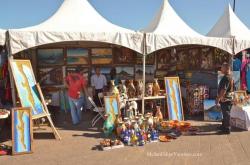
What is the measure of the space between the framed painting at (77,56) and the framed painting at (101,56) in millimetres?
240

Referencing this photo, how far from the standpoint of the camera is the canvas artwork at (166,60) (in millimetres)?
10969

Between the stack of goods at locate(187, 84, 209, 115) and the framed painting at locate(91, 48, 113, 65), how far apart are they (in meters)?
2.99

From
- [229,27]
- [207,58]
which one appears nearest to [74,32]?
[207,58]

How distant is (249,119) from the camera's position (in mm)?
7176

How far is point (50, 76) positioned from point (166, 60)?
4.18m

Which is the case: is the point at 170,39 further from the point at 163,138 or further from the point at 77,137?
the point at 77,137

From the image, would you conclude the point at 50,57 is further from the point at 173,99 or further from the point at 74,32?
the point at 173,99

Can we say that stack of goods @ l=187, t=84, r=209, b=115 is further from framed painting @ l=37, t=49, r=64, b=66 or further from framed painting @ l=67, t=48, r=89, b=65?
framed painting @ l=37, t=49, r=64, b=66

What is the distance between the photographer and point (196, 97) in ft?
29.4

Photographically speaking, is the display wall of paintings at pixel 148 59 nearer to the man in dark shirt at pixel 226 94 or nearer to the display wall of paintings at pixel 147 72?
the display wall of paintings at pixel 147 72

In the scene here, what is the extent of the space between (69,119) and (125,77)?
271 centimetres

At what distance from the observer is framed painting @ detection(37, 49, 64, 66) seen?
10048 mm

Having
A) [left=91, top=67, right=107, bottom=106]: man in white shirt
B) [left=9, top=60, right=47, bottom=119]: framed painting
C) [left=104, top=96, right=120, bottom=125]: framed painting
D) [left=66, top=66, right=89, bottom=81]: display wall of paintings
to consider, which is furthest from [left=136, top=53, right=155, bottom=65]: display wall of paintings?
[left=9, top=60, right=47, bottom=119]: framed painting

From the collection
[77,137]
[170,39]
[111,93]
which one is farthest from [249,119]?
[77,137]
